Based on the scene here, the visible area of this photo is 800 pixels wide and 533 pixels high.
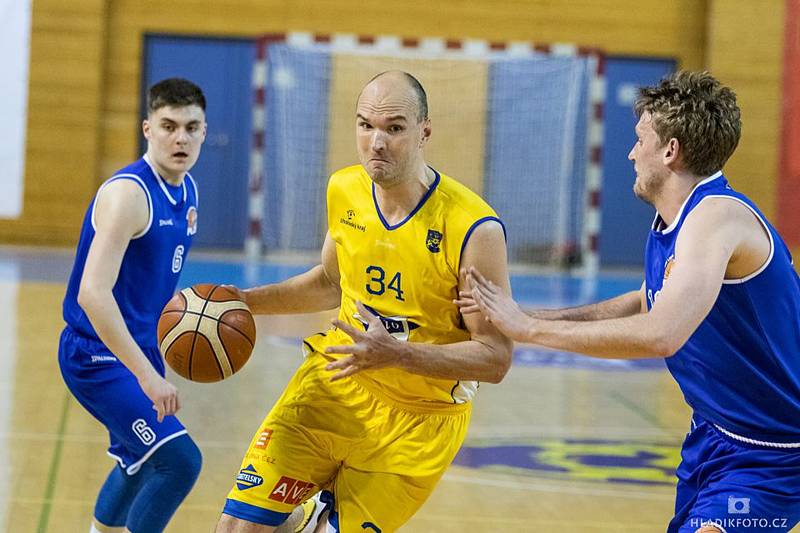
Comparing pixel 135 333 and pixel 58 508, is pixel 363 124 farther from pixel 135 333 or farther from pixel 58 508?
pixel 58 508

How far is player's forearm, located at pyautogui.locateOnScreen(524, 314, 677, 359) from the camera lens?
9.50 feet

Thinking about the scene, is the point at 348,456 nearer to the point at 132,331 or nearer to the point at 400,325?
the point at 400,325

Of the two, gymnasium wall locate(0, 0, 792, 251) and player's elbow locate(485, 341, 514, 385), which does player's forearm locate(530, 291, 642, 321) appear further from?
gymnasium wall locate(0, 0, 792, 251)

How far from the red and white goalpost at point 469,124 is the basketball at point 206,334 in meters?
A: 13.5

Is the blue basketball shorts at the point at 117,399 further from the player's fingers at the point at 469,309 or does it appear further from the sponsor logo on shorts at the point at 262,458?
the player's fingers at the point at 469,309

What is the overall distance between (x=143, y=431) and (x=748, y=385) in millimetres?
2104

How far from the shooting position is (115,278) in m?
3.95

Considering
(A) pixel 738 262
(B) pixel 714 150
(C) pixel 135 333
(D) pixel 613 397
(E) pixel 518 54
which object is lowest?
(D) pixel 613 397

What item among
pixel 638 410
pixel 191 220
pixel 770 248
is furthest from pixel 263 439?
pixel 638 410

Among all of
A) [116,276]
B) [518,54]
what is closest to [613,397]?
[116,276]

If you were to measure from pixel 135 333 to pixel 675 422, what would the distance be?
4602mm

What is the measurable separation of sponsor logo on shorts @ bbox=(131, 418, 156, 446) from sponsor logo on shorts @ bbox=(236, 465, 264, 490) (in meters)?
0.66

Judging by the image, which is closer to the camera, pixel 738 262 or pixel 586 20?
pixel 738 262

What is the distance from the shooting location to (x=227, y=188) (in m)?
18.0
